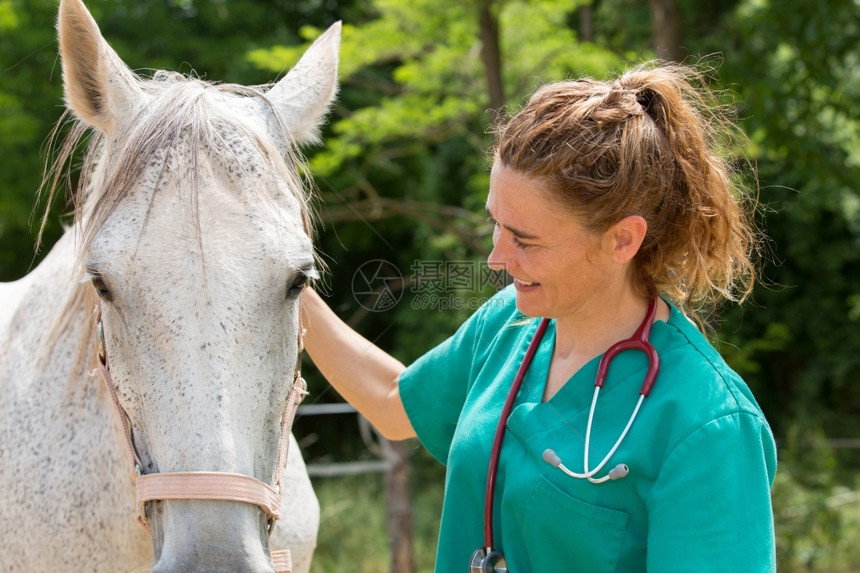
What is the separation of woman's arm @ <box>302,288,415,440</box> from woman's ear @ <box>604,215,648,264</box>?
0.74 metres

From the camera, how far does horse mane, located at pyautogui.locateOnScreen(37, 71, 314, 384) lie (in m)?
1.57

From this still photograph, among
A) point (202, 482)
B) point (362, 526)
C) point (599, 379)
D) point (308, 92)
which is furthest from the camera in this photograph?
point (362, 526)

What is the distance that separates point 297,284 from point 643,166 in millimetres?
683

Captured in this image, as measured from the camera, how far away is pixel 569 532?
1566 mm

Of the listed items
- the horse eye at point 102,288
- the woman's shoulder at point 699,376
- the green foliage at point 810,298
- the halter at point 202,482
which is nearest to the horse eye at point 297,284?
the halter at point 202,482

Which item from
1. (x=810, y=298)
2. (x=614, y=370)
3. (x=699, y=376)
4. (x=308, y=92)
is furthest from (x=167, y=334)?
(x=810, y=298)

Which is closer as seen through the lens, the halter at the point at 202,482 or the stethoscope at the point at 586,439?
the halter at the point at 202,482

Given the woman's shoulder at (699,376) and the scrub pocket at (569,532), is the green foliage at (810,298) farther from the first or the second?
the scrub pocket at (569,532)

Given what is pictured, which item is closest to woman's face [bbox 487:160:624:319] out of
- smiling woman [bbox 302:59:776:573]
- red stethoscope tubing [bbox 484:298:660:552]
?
smiling woman [bbox 302:59:776:573]

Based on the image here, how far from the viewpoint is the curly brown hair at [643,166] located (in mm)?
1568

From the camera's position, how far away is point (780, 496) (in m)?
7.57

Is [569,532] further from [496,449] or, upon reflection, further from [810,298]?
[810,298]

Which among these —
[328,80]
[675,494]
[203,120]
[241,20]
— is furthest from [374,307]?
[241,20]

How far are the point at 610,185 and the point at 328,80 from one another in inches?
30.0
